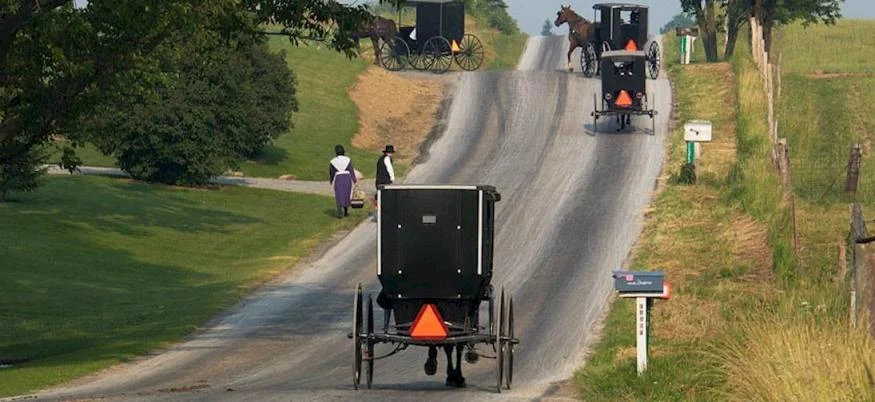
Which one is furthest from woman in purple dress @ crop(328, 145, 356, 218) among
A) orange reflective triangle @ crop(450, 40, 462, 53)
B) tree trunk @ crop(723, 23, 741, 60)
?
tree trunk @ crop(723, 23, 741, 60)

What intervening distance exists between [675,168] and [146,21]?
24061 mm

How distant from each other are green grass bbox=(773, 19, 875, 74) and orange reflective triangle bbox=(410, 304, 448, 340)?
55.7 m

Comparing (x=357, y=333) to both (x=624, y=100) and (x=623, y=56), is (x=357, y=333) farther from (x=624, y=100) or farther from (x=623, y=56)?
(x=624, y=100)

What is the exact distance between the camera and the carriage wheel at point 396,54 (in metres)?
63.3

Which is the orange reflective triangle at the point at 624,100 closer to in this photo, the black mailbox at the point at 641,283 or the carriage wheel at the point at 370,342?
the black mailbox at the point at 641,283

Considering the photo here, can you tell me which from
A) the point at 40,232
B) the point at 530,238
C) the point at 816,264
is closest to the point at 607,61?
the point at 530,238

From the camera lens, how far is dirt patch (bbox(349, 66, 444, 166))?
168ft

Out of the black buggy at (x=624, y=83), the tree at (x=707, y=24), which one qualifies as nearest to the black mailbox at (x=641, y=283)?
the black buggy at (x=624, y=83)

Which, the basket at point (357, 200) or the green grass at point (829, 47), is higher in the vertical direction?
the green grass at point (829, 47)

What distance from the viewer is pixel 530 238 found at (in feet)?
115

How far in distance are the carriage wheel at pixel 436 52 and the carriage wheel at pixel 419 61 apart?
12cm

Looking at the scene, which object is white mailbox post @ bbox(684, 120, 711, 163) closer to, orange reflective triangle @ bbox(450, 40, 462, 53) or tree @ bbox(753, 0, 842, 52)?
orange reflective triangle @ bbox(450, 40, 462, 53)

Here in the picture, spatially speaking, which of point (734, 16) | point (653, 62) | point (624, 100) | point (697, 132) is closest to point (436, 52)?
point (653, 62)


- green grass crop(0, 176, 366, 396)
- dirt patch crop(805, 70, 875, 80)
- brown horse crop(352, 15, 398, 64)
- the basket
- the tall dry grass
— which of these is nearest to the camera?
the tall dry grass
